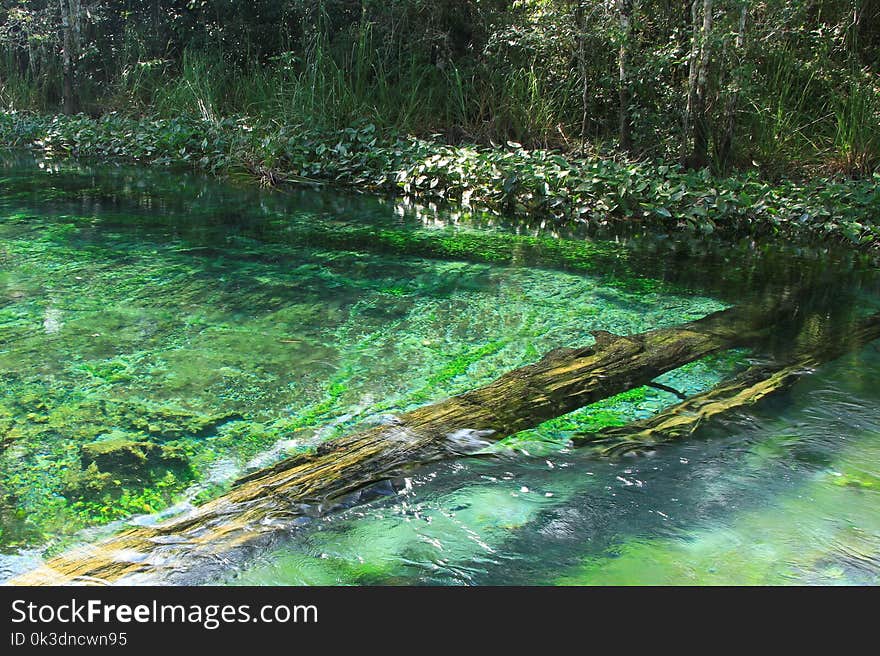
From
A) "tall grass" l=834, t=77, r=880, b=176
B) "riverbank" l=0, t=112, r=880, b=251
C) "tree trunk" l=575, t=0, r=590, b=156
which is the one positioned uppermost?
"tree trunk" l=575, t=0, r=590, b=156

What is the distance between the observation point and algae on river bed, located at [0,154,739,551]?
2559 millimetres

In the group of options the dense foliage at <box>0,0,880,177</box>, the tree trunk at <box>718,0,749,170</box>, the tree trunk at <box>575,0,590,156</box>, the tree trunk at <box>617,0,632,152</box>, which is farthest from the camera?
the tree trunk at <box>575,0,590,156</box>

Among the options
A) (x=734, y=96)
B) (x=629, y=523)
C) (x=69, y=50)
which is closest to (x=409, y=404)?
(x=629, y=523)

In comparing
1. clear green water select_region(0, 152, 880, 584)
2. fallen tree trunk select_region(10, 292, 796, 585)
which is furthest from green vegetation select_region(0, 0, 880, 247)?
fallen tree trunk select_region(10, 292, 796, 585)

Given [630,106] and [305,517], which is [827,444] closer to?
[305,517]

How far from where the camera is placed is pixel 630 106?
7941 mm

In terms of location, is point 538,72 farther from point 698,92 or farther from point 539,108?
point 698,92

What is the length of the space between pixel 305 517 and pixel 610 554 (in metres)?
0.86

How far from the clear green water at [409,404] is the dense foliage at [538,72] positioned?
2.15 metres

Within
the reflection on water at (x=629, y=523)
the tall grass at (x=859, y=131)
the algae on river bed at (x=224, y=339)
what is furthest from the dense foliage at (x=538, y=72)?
the reflection on water at (x=629, y=523)

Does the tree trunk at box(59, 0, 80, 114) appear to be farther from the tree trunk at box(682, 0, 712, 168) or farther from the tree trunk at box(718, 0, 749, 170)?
the tree trunk at box(718, 0, 749, 170)

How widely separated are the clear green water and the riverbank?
633mm
